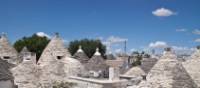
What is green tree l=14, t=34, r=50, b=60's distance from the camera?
5794cm

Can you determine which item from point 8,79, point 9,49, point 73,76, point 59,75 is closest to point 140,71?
point 73,76

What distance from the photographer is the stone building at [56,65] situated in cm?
2002

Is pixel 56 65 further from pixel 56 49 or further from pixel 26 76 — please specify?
pixel 56 49

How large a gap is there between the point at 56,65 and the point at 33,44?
127 feet

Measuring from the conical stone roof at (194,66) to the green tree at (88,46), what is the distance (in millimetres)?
48777

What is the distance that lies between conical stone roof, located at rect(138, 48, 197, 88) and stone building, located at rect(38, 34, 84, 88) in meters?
8.39

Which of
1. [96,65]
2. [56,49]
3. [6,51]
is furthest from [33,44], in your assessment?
[56,49]

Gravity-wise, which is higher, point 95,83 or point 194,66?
point 194,66

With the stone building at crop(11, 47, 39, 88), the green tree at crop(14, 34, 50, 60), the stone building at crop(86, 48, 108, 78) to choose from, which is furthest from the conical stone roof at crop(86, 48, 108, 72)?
the green tree at crop(14, 34, 50, 60)

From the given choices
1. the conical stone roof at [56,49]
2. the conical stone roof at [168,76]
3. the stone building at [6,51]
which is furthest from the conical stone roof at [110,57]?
the conical stone roof at [168,76]

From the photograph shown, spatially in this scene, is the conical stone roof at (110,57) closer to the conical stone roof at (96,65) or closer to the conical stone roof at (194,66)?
the conical stone roof at (96,65)

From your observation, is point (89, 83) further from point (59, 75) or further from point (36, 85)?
point (36, 85)

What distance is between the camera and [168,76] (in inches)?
496

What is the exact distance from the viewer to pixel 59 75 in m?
21.1
